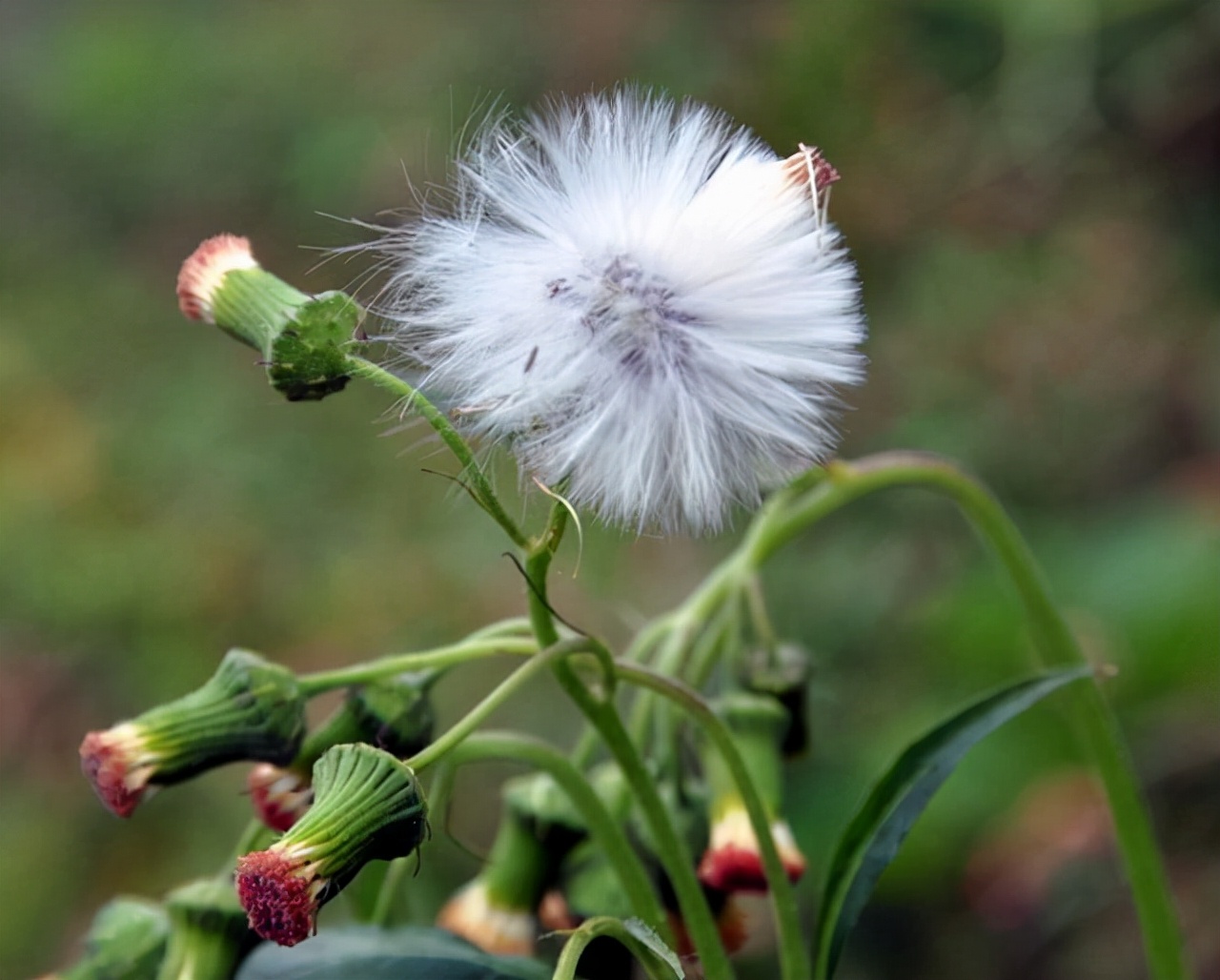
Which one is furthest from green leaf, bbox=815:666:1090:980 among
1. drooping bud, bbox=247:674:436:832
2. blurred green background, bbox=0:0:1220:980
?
blurred green background, bbox=0:0:1220:980

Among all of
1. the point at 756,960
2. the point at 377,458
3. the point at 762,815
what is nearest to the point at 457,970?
the point at 762,815

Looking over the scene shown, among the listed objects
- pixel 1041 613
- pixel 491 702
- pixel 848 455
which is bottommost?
pixel 491 702

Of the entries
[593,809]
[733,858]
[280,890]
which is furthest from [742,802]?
[280,890]

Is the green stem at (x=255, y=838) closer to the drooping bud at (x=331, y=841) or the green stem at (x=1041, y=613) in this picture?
the drooping bud at (x=331, y=841)

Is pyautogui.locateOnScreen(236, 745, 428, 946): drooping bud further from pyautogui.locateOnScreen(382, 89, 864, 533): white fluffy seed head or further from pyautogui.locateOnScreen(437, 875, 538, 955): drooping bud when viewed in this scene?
pyautogui.locateOnScreen(437, 875, 538, 955): drooping bud

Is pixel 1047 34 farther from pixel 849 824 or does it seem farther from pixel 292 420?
pixel 849 824

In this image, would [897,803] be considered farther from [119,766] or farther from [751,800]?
[119,766]

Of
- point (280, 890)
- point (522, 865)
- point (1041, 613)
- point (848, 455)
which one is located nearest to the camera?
point (280, 890)
